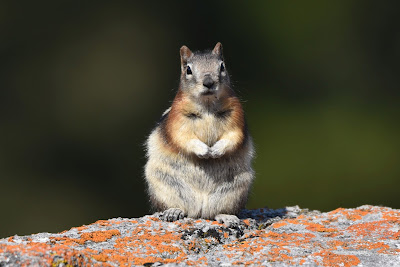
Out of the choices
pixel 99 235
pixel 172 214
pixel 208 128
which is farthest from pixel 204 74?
pixel 99 235

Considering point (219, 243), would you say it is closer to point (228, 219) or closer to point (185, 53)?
point (228, 219)

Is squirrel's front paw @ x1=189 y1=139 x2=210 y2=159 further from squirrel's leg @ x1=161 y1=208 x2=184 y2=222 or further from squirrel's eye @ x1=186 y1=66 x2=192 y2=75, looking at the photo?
squirrel's eye @ x1=186 y1=66 x2=192 y2=75

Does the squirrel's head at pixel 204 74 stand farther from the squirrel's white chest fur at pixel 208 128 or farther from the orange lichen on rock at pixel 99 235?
the orange lichen on rock at pixel 99 235

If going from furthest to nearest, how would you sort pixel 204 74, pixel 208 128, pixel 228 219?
pixel 208 128
pixel 204 74
pixel 228 219

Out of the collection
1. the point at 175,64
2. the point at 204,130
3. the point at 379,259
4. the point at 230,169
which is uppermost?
the point at 175,64

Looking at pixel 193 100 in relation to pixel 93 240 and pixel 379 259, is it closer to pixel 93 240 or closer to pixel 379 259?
pixel 93 240

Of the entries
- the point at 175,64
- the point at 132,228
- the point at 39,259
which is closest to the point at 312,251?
the point at 132,228

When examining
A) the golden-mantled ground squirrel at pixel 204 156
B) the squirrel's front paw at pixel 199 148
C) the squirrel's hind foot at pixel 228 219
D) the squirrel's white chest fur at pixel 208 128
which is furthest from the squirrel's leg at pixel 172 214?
the squirrel's white chest fur at pixel 208 128
